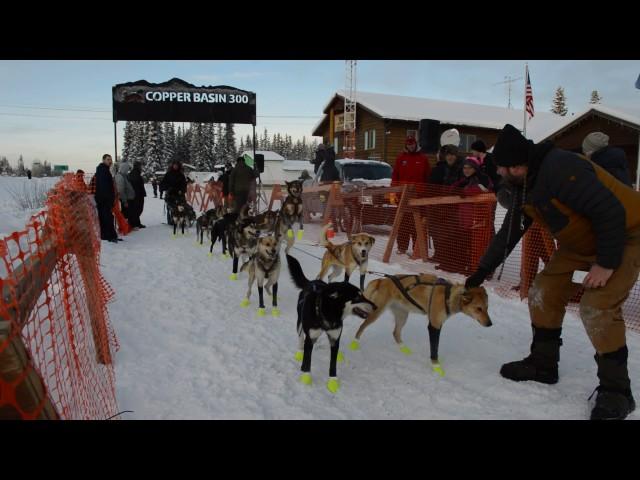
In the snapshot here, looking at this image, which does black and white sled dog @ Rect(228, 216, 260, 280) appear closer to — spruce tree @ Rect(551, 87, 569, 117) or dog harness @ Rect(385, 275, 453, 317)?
dog harness @ Rect(385, 275, 453, 317)

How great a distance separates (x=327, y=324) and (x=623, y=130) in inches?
682

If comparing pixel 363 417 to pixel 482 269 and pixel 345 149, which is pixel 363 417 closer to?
pixel 482 269

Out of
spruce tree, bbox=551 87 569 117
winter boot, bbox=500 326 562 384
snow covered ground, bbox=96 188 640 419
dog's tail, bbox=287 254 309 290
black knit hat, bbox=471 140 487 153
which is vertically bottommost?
snow covered ground, bbox=96 188 640 419

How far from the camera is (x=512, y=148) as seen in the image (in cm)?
276

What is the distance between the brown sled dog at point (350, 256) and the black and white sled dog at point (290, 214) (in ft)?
7.09

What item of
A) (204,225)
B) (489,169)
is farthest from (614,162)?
(204,225)

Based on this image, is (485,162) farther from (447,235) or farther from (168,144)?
(168,144)

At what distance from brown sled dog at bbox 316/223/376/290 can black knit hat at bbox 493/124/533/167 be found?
8.96 feet

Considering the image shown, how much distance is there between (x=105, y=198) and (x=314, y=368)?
7.36 meters

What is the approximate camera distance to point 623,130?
618 inches

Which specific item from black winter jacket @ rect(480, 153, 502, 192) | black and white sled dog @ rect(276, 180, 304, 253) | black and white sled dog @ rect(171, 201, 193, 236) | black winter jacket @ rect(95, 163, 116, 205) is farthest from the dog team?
black and white sled dog @ rect(171, 201, 193, 236)

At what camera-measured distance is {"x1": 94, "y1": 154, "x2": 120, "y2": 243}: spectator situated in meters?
9.02

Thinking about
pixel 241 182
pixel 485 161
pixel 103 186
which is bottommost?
pixel 103 186

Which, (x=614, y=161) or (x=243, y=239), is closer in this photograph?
(x=614, y=161)
